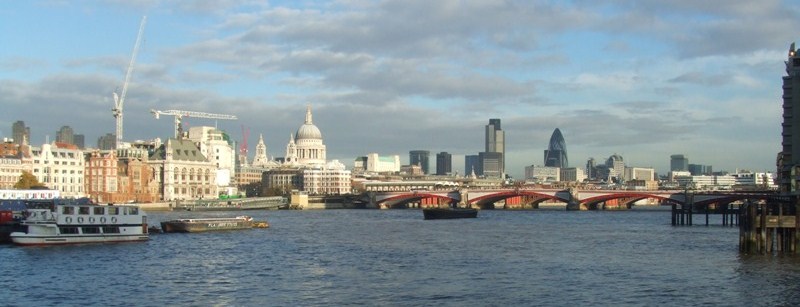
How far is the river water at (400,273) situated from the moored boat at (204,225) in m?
13.3

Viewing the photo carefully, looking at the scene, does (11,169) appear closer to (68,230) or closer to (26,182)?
(26,182)

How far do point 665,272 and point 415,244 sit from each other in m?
28.2

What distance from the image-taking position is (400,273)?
5884 cm

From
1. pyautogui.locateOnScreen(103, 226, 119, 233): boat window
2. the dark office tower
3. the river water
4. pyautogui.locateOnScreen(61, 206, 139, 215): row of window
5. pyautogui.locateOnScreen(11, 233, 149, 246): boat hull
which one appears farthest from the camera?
the dark office tower

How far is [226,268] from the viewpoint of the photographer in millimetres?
62719

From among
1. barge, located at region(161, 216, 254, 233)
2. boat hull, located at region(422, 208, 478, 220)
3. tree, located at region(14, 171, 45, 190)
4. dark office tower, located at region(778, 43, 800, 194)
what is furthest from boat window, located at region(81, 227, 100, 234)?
tree, located at region(14, 171, 45, 190)

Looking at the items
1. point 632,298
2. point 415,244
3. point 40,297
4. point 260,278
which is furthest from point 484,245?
point 40,297

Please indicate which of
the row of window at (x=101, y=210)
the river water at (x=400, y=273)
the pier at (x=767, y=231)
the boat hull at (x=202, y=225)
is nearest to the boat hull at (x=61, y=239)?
the river water at (x=400, y=273)

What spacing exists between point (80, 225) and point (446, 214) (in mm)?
77464

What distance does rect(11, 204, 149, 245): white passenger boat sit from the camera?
252ft

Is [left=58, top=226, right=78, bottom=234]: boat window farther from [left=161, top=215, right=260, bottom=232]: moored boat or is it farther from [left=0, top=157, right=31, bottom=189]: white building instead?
[left=0, top=157, right=31, bottom=189]: white building

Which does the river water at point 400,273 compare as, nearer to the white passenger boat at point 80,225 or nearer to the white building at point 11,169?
the white passenger boat at point 80,225

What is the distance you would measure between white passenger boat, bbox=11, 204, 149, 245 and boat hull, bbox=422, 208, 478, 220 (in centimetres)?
6827

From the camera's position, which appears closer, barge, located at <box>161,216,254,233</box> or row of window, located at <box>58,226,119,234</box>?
row of window, located at <box>58,226,119,234</box>
